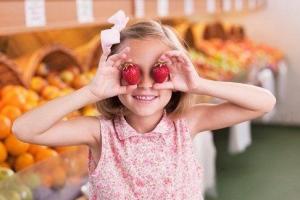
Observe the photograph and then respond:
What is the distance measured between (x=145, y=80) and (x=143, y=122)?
171mm

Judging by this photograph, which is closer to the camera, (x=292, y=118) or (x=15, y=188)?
(x=15, y=188)

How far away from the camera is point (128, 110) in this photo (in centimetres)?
147

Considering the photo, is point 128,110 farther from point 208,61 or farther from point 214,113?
point 208,61

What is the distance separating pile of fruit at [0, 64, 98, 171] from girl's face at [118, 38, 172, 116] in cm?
76

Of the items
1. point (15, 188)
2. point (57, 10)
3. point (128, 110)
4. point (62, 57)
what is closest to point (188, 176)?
point (128, 110)

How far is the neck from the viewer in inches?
56.6

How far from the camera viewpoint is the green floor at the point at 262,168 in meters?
3.97

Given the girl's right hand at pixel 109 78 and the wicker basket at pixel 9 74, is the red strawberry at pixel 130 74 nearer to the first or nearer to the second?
the girl's right hand at pixel 109 78

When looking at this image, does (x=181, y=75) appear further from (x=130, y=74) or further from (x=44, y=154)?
(x=44, y=154)

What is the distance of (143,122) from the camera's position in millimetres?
1438

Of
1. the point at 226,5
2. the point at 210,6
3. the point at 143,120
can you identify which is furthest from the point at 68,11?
the point at 226,5

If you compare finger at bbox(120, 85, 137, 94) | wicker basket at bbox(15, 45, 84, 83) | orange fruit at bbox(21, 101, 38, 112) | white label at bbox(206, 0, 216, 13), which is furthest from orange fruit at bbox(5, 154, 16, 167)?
white label at bbox(206, 0, 216, 13)

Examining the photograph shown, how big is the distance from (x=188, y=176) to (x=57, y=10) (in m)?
1.01

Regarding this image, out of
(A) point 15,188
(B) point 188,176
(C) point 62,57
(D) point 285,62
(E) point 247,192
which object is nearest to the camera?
(B) point 188,176
